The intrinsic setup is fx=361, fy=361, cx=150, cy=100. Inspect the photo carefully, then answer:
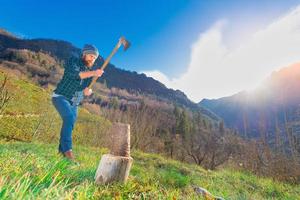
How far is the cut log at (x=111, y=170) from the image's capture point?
4.01 metres

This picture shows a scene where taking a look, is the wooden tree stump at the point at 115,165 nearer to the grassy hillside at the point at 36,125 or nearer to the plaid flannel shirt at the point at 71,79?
the plaid flannel shirt at the point at 71,79

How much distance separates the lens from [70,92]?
19.2 feet

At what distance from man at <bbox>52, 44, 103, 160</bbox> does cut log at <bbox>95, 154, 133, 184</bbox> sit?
1824 millimetres

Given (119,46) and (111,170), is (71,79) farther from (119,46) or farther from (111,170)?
(111,170)

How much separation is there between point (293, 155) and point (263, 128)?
129 cm

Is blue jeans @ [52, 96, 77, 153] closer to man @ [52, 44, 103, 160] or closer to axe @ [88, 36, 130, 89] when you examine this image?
man @ [52, 44, 103, 160]

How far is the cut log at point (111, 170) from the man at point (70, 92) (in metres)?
1.82

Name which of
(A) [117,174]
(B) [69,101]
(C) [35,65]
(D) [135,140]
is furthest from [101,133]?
(C) [35,65]

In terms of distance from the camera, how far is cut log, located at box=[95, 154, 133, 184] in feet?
13.2

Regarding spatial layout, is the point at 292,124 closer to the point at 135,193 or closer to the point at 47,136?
the point at 135,193

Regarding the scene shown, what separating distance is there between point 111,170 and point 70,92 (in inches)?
87.2

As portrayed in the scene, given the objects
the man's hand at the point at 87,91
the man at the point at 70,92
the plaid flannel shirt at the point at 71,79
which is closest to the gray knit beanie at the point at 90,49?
the man at the point at 70,92

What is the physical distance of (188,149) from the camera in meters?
36.7

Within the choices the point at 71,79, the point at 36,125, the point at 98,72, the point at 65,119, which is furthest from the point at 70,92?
the point at 36,125
